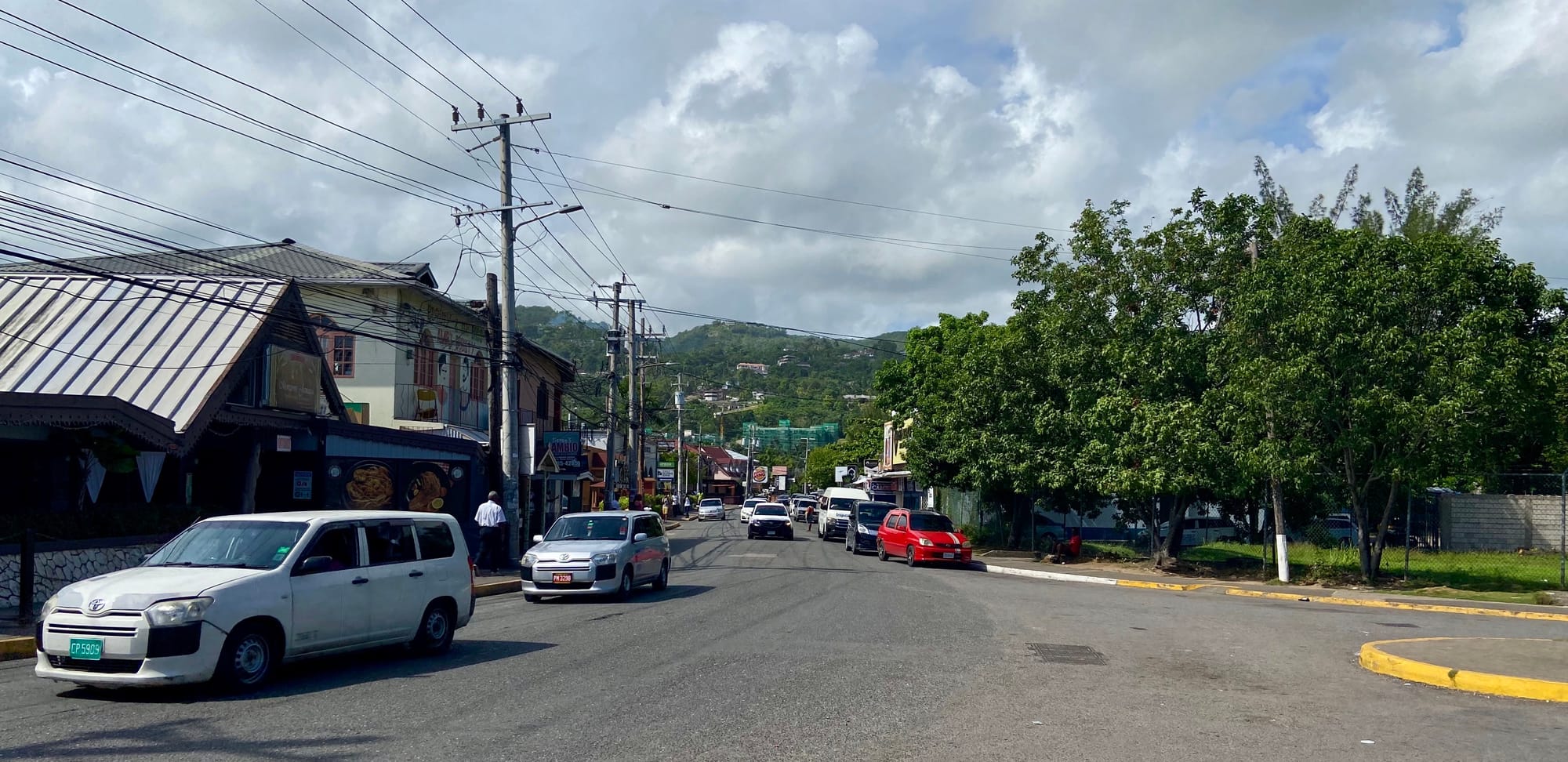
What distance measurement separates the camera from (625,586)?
19.1 meters

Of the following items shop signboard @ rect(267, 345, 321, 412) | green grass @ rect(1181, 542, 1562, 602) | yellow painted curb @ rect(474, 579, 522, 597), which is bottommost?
green grass @ rect(1181, 542, 1562, 602)

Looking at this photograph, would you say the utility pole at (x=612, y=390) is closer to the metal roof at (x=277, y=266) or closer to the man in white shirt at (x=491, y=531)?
the metal roof at (x=277, y=266)

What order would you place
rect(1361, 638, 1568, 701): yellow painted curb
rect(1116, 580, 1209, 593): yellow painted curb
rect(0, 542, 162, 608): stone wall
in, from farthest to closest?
rect(1116, 580, 1209, 593): yellow painted curb → rect(0, 542, 162, 608): stone wall → rect(1361, 638, 1568, 701): yellow painted curb

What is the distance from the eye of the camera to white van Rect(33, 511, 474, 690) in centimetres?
930

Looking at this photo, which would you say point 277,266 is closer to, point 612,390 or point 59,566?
point 612,390

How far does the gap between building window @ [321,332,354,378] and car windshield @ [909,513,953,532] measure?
59.4ft

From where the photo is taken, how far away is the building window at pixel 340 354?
120ft

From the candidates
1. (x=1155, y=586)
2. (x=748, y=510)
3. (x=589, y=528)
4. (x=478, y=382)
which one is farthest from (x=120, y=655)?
(x=748, y=510)

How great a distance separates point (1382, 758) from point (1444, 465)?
1686 centimetres

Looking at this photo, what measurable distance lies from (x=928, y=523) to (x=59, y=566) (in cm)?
2003

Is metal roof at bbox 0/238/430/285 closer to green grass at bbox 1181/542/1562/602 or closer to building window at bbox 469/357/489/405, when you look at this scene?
building window at bbox 469/357/489/405

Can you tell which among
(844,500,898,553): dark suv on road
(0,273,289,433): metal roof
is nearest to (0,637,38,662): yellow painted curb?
(0,273,289,433): metal roof

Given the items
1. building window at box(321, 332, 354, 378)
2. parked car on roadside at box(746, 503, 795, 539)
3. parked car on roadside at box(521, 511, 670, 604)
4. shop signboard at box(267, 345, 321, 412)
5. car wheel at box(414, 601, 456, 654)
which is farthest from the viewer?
parked car on roadside at box(746, 503, 795, 539)

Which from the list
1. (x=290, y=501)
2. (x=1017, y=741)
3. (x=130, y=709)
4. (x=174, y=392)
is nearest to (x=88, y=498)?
(x=174, y=392)
